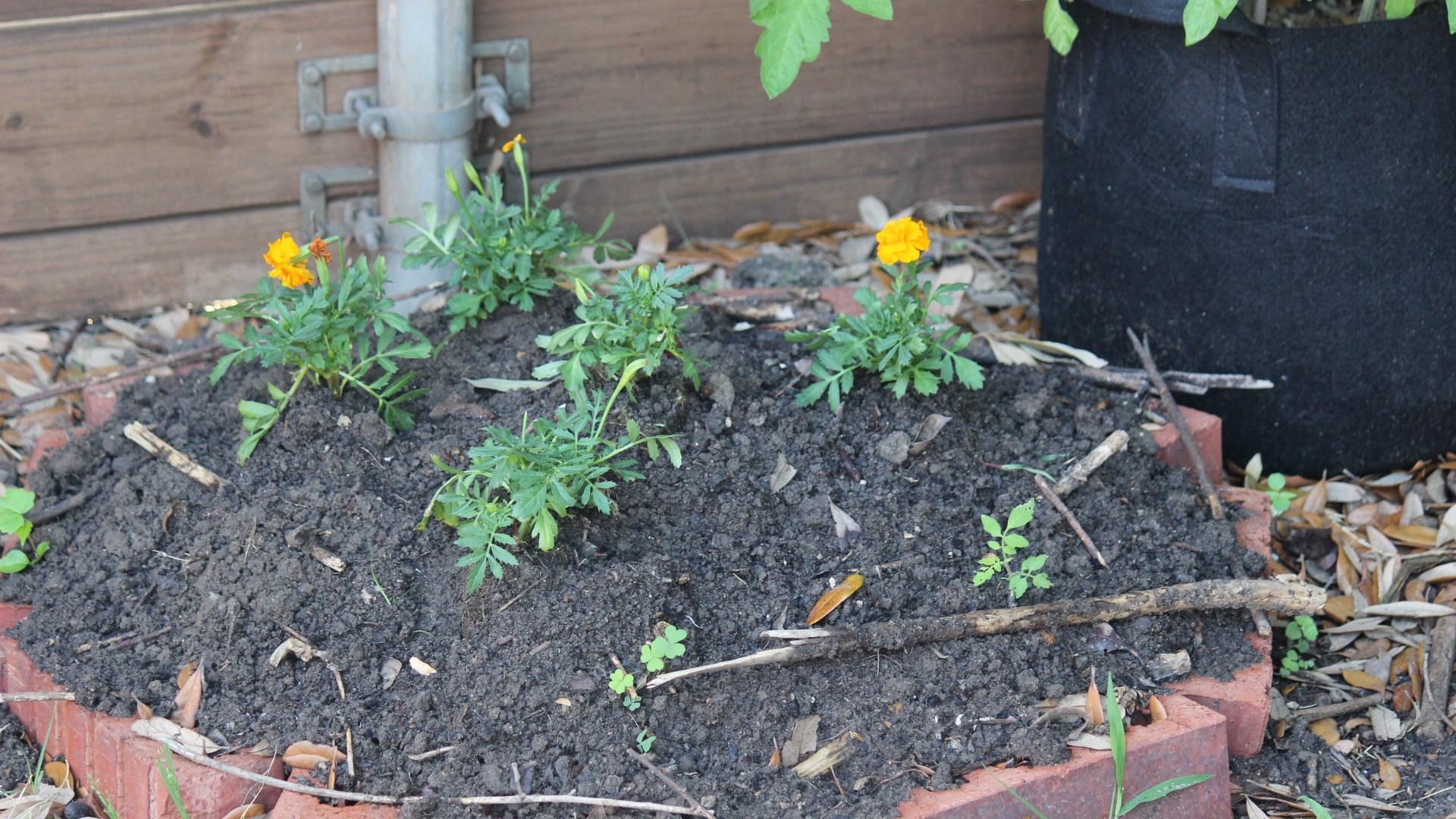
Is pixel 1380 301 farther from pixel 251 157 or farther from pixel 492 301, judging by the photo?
pixel 251 157

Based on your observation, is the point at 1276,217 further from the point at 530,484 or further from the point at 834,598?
the point at 530,484

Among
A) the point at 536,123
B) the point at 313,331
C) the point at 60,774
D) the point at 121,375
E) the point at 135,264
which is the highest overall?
the point at 536,123

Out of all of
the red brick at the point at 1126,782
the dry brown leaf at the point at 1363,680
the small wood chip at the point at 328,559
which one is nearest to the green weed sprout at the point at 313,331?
the small wood chip at the point at 328,559

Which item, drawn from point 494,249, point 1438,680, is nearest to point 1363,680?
point 1438,680

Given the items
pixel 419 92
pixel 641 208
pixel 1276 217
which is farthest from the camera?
pixel 641 208

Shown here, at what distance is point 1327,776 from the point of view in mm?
2006

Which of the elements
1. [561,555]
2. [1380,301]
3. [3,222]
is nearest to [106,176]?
[3,222]

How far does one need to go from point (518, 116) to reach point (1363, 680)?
2.17 meters

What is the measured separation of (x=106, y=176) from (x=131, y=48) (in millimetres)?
293

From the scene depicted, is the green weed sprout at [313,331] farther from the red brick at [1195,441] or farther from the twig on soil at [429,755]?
the red brick at [1195,441]

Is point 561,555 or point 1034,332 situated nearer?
point 561,555

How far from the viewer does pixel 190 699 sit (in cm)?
182

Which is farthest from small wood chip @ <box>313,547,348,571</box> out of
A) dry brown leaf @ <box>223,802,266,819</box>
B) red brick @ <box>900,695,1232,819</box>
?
red brick @ <box>900,695,1232,819</box>

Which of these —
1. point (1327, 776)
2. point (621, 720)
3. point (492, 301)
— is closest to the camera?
point (621, 720)
